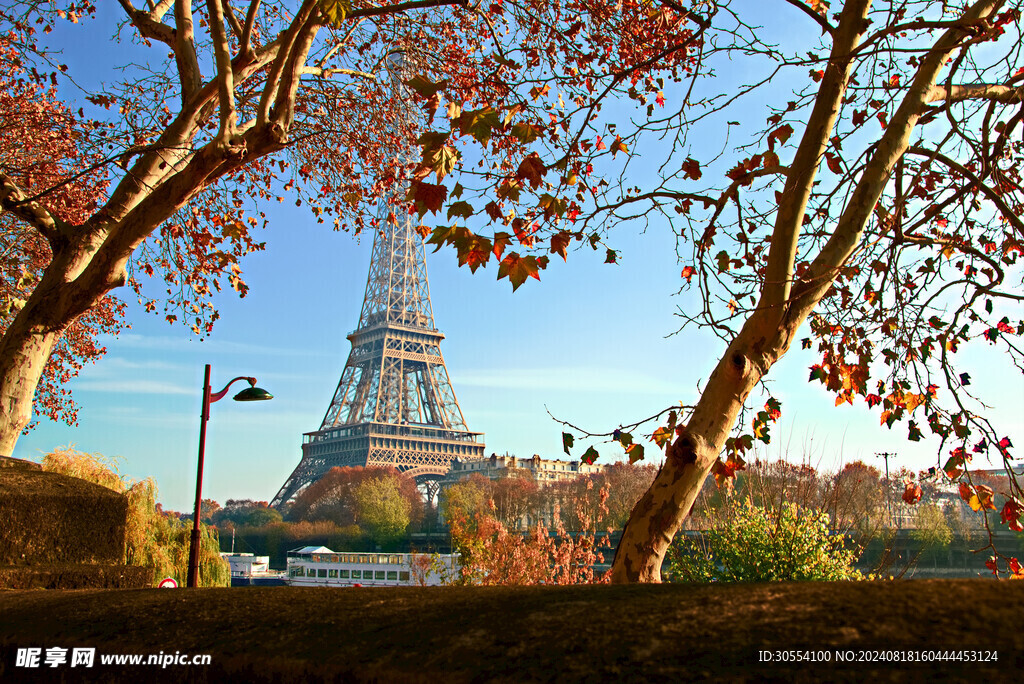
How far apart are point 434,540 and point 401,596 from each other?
56304 mm

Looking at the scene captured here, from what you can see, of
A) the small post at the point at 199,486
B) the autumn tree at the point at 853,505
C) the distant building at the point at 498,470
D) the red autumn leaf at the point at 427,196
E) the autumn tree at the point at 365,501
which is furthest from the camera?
the distant building at the point at 498,470

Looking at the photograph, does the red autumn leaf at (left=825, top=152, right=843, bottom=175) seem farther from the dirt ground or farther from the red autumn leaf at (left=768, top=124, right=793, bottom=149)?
the dirt ground

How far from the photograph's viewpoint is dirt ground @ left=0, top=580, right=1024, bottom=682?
4.05 ft

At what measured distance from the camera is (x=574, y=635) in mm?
1485

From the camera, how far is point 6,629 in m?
2.34

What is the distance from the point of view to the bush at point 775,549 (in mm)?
10242

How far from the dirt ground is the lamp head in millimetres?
9993

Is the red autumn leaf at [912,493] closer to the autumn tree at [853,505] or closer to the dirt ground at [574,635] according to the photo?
the dirt ground at [574,635]

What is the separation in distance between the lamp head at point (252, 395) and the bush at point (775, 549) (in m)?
6.45

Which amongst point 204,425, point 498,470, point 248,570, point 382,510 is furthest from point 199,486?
point 498,470

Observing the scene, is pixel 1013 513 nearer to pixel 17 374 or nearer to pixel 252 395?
pixel 17 374

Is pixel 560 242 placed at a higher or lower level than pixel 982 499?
higher

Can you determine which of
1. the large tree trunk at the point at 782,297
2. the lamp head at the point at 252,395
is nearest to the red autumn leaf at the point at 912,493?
the large tree trunk at the point at 782,297

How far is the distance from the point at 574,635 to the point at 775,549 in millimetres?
9340
